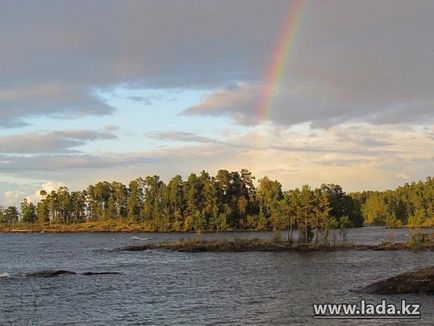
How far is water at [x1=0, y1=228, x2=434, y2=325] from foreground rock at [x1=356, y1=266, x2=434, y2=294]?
1.32 meters

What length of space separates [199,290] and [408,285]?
902 inches

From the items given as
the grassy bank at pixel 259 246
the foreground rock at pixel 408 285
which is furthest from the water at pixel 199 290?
the grassy bank at pixel 259 246

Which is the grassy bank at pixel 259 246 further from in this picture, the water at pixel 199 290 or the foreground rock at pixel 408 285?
the foreground rock at pixel 408 285

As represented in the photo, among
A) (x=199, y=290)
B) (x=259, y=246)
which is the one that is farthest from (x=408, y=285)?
(x=259, y=246)

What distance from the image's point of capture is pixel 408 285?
1988 inches

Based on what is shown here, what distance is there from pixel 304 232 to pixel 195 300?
82173 millimetres

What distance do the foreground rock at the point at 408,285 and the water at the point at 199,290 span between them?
1318 millimetres

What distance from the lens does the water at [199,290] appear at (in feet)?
148

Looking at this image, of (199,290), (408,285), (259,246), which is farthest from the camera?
(259,246)

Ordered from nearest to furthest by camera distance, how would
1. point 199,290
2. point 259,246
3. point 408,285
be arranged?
1. point 408,285
2. point 199,290
3. point 259,246

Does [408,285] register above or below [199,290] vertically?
above

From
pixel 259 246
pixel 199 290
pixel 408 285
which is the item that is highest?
pixel 408 285

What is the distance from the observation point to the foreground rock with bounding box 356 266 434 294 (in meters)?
49.7

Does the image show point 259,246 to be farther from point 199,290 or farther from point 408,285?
point 408,285
